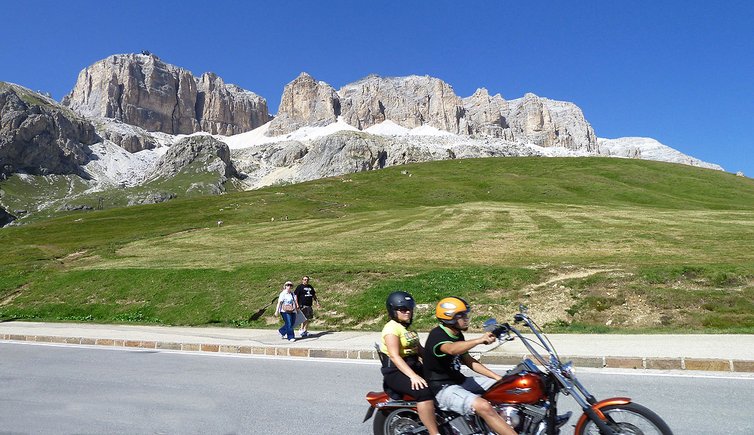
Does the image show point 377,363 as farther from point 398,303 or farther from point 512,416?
point 512,416

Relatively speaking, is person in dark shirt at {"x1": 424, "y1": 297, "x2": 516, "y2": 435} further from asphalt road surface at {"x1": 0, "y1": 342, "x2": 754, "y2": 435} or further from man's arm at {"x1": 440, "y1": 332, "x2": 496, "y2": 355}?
asphalt road surface at {"x1": 0, "y1": 342, "x2": 754, "y2": 435}

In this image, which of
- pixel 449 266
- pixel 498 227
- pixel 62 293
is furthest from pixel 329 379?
pixel 498 227

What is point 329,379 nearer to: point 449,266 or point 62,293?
point 449,266

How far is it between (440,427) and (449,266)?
67.7ft

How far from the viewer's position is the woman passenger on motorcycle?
21.6 feet

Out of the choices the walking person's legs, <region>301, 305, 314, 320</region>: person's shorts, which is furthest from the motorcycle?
<region>301, 305, 314, 320</region>: person's shorts

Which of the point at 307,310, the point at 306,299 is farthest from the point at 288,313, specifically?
the point at 306,299

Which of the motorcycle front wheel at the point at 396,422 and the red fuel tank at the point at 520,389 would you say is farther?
the motorcycle front wheel at the point at 396,422

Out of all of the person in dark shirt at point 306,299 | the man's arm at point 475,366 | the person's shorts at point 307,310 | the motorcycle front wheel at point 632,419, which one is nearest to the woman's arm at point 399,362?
the man's arm at point 475,366

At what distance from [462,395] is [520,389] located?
733mm

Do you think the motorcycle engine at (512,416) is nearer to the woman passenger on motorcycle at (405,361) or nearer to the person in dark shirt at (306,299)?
the woman passenger on motorcycle at (405,361)

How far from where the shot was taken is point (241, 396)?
10375mm

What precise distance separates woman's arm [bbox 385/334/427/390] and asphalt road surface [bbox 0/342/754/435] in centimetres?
200

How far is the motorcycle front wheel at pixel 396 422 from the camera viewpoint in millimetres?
6973
